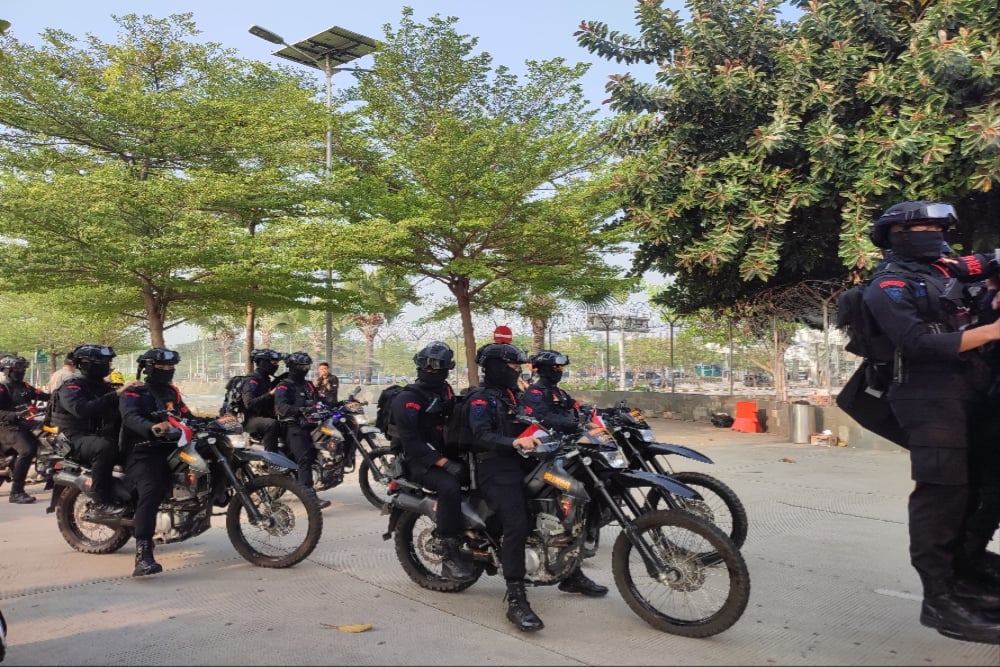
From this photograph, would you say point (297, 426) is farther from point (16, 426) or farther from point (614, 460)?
point (614, 460)

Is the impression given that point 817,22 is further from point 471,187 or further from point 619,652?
point 619,652

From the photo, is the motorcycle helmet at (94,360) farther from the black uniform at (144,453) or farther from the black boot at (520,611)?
the black boot at (520,611)

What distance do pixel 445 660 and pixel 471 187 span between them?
1293 centimetres

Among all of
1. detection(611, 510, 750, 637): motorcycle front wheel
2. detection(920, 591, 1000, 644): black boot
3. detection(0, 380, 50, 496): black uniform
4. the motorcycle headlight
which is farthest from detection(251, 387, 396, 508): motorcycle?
detection(920, 591, 1000, 644): black boot

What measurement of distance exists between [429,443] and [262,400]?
377cm

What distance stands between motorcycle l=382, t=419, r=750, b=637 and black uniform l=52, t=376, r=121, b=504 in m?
2.38

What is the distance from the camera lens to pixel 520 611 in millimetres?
4039

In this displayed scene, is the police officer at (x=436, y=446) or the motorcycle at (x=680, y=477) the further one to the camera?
the motorcycle at (x=680, y=477)

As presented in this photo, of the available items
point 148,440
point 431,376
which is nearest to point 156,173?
point 148,440

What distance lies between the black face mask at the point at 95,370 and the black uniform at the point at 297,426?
1826 millimetres

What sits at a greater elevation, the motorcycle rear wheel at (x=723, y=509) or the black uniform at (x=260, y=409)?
the black uniform at (x=260, y=409)

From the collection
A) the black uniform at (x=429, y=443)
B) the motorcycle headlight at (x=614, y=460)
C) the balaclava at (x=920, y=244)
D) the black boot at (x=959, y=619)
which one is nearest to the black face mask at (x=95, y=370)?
the black uniform at (x=429, y=443)

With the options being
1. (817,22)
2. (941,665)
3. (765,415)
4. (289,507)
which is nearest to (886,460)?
(765,415)

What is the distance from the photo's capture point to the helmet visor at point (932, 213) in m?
3.41
